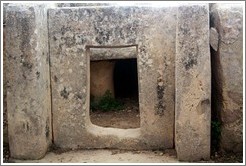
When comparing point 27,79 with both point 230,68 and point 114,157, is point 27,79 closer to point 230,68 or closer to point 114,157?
point 114,157

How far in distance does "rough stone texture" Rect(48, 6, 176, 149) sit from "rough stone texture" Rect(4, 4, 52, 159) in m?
0.23

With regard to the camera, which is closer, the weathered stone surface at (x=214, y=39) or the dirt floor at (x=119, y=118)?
the weathered stone surface at (x=214, y=39)

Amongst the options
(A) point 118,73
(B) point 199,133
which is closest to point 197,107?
(B) point 199,133

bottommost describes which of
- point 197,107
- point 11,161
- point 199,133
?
point 11,161

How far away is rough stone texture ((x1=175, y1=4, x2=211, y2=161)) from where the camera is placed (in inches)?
207

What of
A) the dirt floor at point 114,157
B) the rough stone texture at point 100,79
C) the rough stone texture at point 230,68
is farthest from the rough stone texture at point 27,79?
the rough stone texture at point 100,79

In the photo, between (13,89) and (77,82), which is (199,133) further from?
(13,89)

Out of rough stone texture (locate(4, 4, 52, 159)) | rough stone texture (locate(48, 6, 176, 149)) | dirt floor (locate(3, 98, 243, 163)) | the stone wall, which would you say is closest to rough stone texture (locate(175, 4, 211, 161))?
the stone wall

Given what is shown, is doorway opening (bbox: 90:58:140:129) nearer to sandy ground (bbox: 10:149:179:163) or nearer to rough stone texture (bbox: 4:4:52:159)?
sandy ground (bbox: 10:149:179:163)

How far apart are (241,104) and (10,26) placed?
3368mm

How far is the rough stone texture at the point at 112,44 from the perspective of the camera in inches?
224

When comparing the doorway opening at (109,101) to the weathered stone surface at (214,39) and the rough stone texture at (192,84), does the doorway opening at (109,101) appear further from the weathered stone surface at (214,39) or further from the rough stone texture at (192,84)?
the weathered stone surface at (214,39)

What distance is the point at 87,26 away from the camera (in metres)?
5.77

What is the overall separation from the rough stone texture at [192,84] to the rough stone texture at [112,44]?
39 cm
